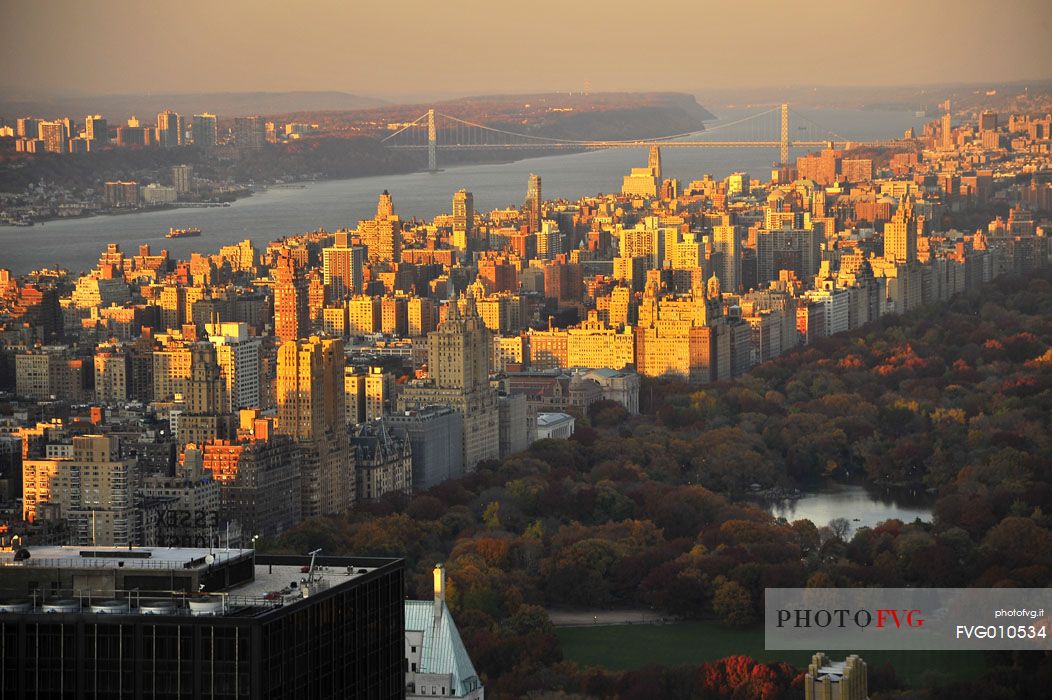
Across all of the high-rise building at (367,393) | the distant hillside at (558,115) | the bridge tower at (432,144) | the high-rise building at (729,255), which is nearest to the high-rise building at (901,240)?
the high-rise building at (729,255)

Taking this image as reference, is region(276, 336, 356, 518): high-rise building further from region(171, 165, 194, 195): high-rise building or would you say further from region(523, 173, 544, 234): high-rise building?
region(523, 173, 544, 234): high-rise building

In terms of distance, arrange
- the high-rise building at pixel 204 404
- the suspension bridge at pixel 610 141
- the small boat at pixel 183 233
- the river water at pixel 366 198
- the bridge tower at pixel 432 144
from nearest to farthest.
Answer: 1. the high-rise building at pixel 204 404
2. the river water at pixel 366 198
3. the small boat at pixel 183 233
4. the bridge tower at pixel 432 144
5. the suspension bridge at pixel 610 141

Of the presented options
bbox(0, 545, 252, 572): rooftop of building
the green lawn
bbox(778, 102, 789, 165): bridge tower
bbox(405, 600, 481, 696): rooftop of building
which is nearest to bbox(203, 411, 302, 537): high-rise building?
the green lawn

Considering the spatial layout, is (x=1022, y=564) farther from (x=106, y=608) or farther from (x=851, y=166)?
(x=851, y=166)

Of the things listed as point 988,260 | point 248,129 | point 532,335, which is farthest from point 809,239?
point 532,335

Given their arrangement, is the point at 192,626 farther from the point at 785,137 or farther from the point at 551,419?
the point at 785,137

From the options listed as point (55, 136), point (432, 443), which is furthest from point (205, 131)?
point (432, 443)

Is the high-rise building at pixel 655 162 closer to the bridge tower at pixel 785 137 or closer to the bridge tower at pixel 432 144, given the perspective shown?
the bridge tower at pixel 785 137
